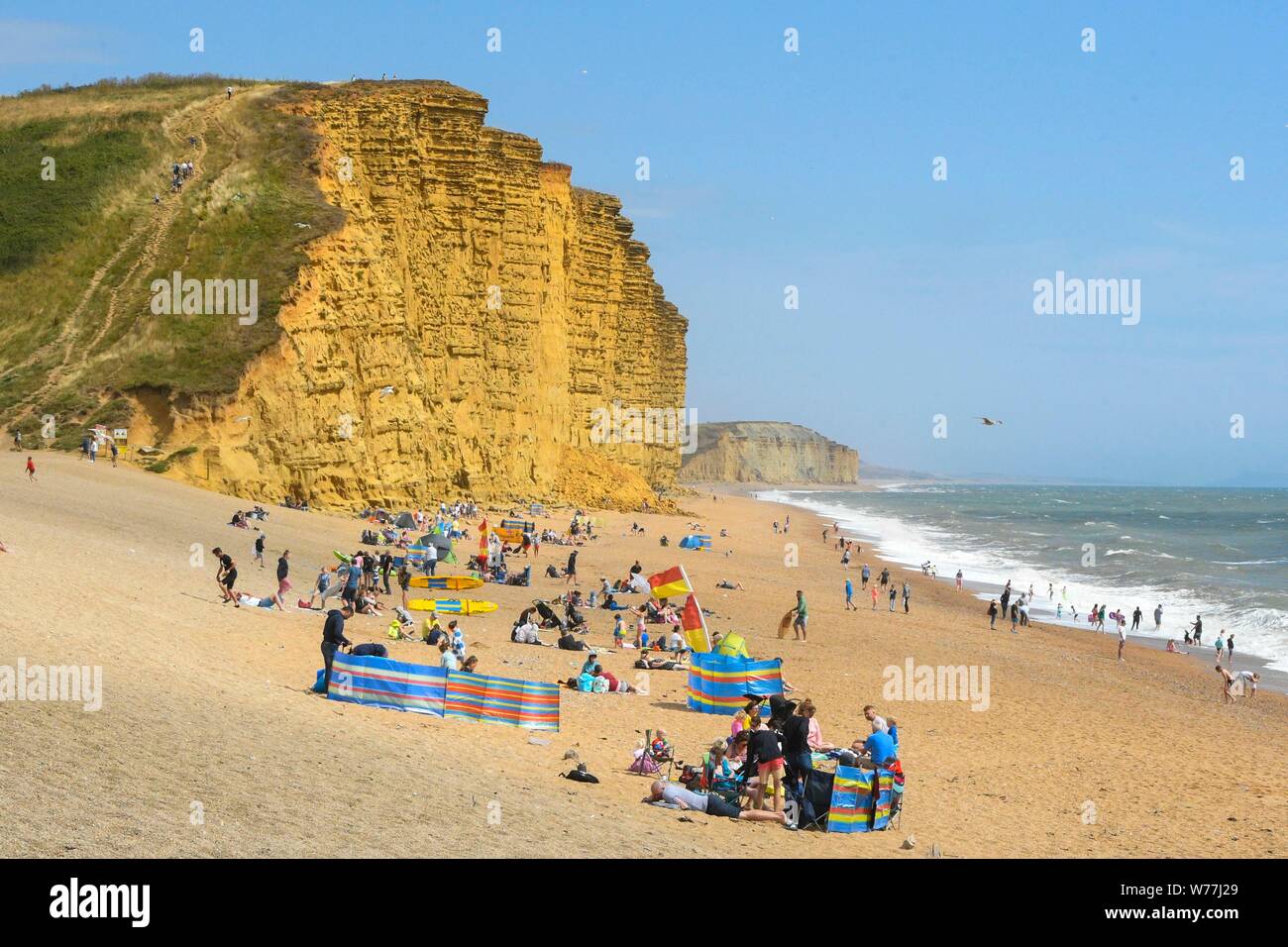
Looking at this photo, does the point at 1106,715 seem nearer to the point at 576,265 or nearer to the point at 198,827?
the point at 198,827

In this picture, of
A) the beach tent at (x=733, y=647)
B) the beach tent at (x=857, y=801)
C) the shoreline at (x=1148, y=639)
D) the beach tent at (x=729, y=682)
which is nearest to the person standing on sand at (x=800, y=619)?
the beach tent at (x=733, y=647)

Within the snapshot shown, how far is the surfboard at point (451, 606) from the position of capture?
2089cm

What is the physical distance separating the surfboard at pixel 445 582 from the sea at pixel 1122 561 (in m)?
18.1

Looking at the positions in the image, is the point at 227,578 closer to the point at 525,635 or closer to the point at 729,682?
the point at 525,635

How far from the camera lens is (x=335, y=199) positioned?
40.1 meters

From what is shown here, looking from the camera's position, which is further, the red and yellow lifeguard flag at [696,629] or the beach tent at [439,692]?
the red and yellow lifeguard flag at [696,629]

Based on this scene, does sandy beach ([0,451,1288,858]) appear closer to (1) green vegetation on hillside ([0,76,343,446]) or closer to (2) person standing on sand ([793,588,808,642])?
(2) person standing on sand ([793,588,808,642])

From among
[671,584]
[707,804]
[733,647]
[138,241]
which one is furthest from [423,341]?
[707,804]

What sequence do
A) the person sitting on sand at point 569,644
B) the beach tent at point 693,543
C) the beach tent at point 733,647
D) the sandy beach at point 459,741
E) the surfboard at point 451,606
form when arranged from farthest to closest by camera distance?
the beach tent at point 693,543, the surfboard at point 451,606, the person sitting on sand at point 569,644, the beach tent at point 733,647, the sandy beach at point 459,741

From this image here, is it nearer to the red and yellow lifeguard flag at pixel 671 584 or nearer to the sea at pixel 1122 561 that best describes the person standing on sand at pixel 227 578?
the red and yellow lifeguard flag at pixel 671 584

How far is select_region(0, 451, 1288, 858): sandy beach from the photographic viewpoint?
8.46 m
